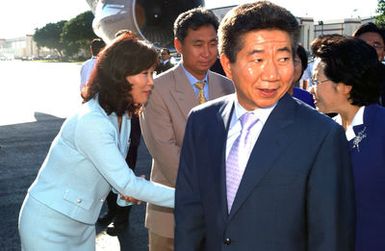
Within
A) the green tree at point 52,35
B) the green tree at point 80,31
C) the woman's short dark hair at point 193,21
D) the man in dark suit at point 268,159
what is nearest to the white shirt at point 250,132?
the man in dark suit at point 268,159

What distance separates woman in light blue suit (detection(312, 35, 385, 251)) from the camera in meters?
2.07

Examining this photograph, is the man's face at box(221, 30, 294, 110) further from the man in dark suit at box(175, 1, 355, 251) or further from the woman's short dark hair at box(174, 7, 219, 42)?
the woman's short dark hair at box(174, 7, 219, 42)

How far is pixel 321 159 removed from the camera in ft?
4.85

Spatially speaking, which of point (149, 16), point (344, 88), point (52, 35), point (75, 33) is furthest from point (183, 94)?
point (52, 35)

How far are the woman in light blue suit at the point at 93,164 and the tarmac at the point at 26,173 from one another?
13 cm

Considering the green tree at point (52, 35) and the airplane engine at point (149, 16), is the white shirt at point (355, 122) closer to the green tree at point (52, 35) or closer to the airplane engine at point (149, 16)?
the airplane engine at point (149, 16)

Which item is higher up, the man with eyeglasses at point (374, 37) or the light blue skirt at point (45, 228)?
the man with eyeglasses at point (374, 37)

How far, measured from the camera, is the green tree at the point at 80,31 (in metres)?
94.4

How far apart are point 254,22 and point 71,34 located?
10384 cm

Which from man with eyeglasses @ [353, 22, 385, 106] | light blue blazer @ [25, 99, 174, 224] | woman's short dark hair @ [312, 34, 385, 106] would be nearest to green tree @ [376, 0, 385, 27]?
man with eyeglasses @ [353, 22, 385, 106]

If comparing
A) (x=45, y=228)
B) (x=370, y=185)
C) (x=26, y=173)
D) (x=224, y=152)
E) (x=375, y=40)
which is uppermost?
(x=375, y=40)

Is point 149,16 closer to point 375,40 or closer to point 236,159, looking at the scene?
point 375,40

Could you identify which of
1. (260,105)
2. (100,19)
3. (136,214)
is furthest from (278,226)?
(100,19)

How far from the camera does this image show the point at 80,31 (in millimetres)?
97312
